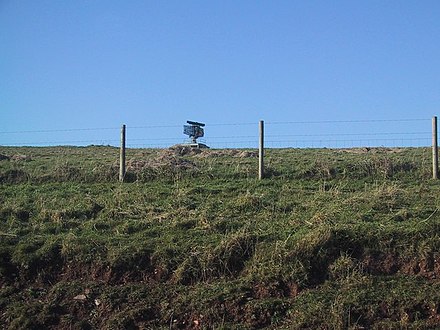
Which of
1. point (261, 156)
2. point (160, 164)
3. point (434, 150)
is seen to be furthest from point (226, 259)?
point (434, 150)

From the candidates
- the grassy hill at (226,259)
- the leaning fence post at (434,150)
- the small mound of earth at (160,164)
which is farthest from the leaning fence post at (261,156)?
the leaning fence post at (434,150)

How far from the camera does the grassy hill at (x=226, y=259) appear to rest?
820cm

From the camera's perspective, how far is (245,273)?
9.22 metres

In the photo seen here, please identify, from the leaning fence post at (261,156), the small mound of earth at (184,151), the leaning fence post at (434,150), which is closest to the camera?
the leaning fence post at (434,150)

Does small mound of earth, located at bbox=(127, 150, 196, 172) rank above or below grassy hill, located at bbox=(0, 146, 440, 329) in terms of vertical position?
above

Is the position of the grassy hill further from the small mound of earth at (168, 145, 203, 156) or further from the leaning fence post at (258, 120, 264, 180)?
the small mound of earth at (168, 145, 203, 156)

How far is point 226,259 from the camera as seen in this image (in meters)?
9.42

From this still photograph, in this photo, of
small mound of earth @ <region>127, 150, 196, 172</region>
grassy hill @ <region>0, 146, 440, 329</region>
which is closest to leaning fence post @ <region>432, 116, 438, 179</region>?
grassy hill @ <region>0, 146, 440, 329</region>

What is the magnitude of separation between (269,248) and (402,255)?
2.12m

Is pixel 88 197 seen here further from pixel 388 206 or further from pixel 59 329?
pixel 388 206

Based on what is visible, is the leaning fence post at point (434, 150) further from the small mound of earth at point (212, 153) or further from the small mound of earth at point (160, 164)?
the small mound of earth at point (212, 153)

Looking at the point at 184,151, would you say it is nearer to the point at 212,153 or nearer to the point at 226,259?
the point at 212,153

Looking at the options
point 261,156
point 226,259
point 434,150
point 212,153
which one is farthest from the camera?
point 212,153

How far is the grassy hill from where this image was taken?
8195 millimetres
